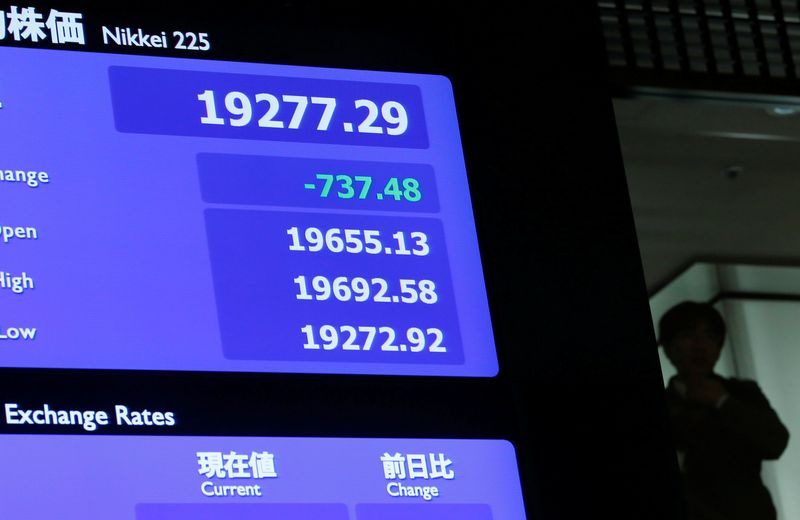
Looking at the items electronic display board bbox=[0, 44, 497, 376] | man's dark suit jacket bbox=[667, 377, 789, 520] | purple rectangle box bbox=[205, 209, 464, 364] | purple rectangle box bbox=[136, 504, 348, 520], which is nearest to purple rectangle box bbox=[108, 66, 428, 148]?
electronic display board bbox=[0, 44, 497, 376]

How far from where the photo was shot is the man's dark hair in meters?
4.75

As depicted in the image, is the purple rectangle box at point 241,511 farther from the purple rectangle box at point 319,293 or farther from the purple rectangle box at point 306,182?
the purple rectangle box at point 306,182

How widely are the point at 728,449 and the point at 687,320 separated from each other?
456 millimetres

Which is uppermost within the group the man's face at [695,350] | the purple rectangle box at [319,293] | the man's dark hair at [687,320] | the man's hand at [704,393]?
the man's dark hair at [687,320]

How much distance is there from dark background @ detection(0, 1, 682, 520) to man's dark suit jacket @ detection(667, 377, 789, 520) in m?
1.58

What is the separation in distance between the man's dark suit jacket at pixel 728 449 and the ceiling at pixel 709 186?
21.6 inches

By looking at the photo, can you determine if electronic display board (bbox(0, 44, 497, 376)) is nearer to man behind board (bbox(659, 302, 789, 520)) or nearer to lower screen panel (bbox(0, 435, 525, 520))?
lower screen panel (bbox(0, 435, 525, 520))

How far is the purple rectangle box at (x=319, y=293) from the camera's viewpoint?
267 cm

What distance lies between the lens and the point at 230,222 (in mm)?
2740

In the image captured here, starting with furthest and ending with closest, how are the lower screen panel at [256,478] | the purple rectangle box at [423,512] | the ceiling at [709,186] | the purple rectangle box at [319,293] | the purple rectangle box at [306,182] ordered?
the ceiling at [709,186], the purple rectangle box at [306,182], the purple rectangle box at [319,293], the purple rectangle box at [423,512], the lower screen panel at [256,478]

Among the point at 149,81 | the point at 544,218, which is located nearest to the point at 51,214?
the point at 149,81

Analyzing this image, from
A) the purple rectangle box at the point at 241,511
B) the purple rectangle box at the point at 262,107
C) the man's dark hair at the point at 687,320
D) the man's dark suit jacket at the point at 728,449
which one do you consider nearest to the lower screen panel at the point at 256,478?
the purple rectangle box at the point at 241,511

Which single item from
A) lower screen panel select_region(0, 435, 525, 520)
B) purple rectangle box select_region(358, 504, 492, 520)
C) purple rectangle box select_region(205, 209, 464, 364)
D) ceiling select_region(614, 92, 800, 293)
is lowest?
purple rectangle box select_region(358, 504, 492, 520)

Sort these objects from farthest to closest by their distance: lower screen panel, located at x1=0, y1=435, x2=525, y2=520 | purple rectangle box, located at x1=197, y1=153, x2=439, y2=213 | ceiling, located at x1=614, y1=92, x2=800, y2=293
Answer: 1. ceiling, located at x1=614, y1=92, x2=800, y2=293
2. purple rectangle box, located at x1=197, y1=153, x2=439, y2=213
3. lower screen panel, located at x1=0, y1=435, x2=525, y2=520
